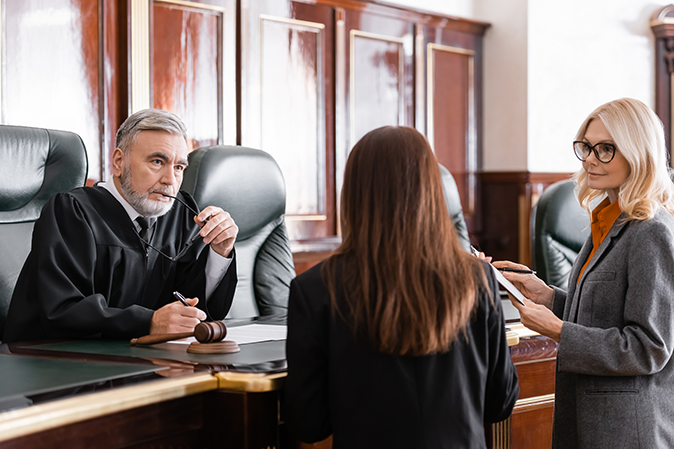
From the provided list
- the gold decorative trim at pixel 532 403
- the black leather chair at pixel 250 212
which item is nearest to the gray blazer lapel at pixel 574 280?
the gold decorative trim at pixel 532 403

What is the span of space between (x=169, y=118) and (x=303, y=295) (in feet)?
3.29

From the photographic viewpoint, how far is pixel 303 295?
3.90 feet

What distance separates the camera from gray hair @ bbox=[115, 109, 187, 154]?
78.4 inches

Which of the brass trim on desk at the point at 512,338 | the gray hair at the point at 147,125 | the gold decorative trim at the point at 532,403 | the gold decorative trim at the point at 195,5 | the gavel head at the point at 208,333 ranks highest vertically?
the gold decorative trim at the point at 195,5

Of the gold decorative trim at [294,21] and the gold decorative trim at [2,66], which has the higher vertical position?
the gold decorative trim at [294,21]

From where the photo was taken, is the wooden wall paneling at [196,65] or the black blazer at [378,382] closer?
the black blazer at [378,382]

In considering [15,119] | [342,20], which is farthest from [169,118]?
[342,20]

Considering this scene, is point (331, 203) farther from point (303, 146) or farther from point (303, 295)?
point (303, 295)

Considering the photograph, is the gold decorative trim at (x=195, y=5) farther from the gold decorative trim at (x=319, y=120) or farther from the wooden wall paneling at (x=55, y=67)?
the gold decorative trim at (x=319, y=120)

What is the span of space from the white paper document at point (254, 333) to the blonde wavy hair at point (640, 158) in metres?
0.79

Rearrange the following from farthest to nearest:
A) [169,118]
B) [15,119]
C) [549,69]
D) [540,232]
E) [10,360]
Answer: [549,69], [15,119], [540,232], [169,118], [10,360]

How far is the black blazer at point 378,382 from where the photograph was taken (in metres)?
1.17

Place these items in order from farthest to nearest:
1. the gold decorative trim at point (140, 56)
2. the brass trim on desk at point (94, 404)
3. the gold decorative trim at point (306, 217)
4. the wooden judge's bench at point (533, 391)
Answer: the gold decorative trim at point (306, 217)
the gold decorative trim at point (140, 56)
the wooden judge's bench at point (533, 391)
the brass trim on desk at point (94, 404)

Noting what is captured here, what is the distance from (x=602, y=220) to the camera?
167 centimetres
